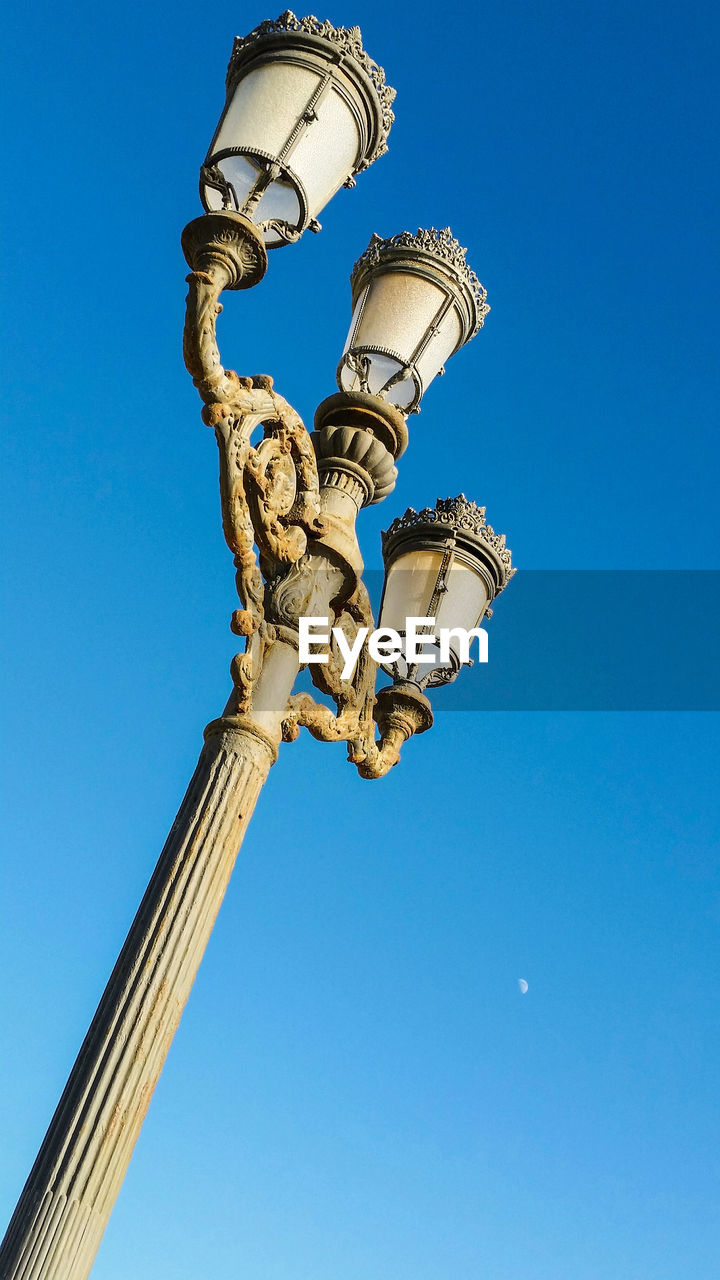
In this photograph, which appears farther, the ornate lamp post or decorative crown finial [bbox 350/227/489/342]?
decorative crown finial [bbox 350/227/489/342]

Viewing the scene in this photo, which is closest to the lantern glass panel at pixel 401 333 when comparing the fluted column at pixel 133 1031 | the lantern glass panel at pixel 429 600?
the lantern glass panel at pixel 429 600

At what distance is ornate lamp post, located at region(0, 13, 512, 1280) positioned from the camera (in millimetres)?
2695

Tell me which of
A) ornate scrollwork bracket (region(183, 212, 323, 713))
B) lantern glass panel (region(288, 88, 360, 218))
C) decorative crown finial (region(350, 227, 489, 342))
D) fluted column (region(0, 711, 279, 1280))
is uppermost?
decorative crown finial (region(350, 227, 489, 342))

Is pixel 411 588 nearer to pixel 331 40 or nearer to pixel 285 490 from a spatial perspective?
pixel 285 490

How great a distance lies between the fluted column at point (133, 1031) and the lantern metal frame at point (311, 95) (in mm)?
1707

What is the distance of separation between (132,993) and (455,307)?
3131 mm

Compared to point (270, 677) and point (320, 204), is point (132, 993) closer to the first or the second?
point (270, 677)

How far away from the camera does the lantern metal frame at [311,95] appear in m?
3.46

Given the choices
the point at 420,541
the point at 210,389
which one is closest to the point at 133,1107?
the point at 210,389

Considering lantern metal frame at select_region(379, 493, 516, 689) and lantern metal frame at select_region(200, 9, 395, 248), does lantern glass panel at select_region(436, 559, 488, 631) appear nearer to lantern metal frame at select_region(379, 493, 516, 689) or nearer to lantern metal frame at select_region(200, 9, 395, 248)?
lantern metal frame at select_region(379, 493, 516, 689)

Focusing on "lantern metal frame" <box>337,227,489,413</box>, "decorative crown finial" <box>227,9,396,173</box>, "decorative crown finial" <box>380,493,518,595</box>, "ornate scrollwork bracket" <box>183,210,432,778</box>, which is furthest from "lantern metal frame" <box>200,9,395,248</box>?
"decorative crown finial" <box>380,493,518,595</box>

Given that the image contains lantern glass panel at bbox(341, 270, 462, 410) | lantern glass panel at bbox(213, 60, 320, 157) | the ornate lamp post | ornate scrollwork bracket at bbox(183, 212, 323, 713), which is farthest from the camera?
lantern glass panel at bbox(341, 270, 462, 410)

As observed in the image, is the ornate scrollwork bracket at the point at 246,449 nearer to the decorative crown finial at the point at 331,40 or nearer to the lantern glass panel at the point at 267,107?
the lantern glass panel at the point at 267,107

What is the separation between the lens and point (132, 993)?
9.24 feet
